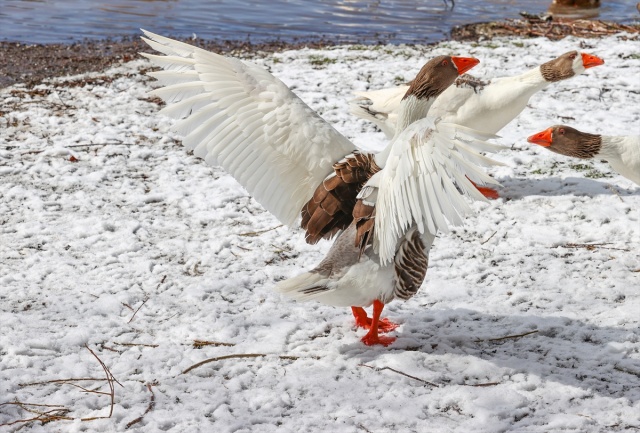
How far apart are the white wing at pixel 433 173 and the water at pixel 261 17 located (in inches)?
382

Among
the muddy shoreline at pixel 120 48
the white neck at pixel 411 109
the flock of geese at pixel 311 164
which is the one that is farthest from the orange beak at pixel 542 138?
the muddy shoreline at pixel 120 48

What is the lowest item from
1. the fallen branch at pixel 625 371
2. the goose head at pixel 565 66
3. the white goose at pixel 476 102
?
the fallen branch at pixel 625 371

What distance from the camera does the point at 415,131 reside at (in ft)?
9.43

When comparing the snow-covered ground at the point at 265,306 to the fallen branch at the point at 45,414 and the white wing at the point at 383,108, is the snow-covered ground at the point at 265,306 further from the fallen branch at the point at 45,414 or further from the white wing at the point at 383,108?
the white wing at the point at 383,108

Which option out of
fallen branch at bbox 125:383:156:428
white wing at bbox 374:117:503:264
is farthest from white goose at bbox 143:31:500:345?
fallen branch at bbox 125:383:156:428

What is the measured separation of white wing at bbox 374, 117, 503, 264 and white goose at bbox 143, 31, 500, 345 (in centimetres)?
28

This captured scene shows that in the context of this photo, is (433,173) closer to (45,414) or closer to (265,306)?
(265,306)

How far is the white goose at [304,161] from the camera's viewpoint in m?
3.38

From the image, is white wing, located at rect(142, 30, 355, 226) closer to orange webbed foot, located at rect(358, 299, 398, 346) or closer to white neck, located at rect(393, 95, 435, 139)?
white neck, located at rect(393, 95, 435, 139)

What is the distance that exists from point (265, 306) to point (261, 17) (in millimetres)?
10995

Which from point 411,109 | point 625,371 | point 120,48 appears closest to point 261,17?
point 120,48

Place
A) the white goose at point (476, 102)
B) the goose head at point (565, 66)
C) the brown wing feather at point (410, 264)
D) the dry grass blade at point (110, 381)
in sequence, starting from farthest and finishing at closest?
the goose head at point (565, 66) → the white goose at point (476, 102) → the brown wing feather at point (410, 264) → the dry grass blade at point (110, 381)

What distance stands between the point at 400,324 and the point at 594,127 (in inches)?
153

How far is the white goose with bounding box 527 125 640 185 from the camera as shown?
5.14 m
